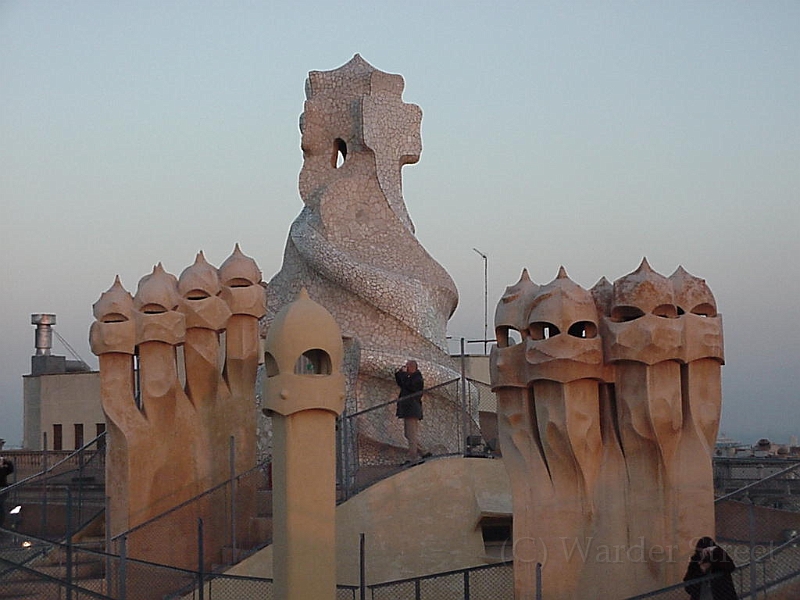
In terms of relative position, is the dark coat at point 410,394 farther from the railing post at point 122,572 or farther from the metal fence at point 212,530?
the railing post at point 122,572

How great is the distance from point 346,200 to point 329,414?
8919mm

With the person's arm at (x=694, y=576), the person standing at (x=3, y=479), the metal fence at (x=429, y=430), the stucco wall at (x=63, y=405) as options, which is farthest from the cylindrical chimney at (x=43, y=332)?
the person's arm at (x=694, y=576)

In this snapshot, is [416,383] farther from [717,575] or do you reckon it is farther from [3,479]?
[717,575]

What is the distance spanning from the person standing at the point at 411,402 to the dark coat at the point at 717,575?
18.6 feet

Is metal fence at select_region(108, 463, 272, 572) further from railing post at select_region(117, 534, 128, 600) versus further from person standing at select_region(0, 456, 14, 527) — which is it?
person standing at select_region(0, 456, 14, 527)

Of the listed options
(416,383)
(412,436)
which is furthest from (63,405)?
(412,436)

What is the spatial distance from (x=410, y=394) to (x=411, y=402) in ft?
0.59

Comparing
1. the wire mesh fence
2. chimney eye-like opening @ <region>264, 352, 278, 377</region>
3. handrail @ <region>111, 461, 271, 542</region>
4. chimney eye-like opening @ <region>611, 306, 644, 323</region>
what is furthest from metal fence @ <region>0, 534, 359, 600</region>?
chimney eye-like opening @ <region>611, 306, 644, 323</region>

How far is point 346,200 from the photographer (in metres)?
20.7

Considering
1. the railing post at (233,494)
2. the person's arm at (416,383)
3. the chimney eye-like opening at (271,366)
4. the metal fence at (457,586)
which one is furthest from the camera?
the person's arm at (416,383)

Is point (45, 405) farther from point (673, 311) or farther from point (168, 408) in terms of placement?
point (673, 311)

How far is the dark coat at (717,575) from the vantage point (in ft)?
37.1

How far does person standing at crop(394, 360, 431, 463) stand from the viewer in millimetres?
17141

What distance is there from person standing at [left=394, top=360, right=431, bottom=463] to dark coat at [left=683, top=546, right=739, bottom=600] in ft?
18.6
